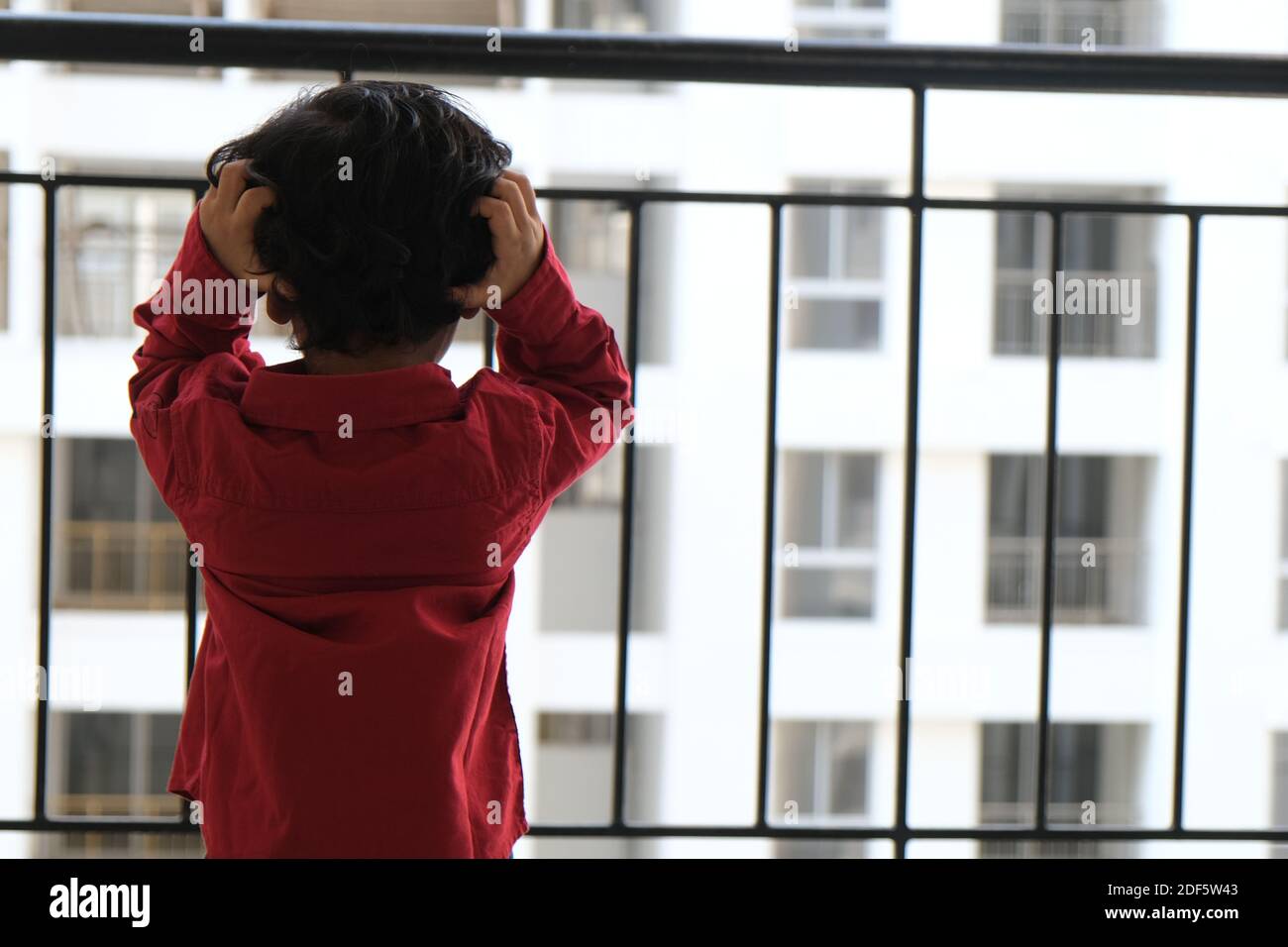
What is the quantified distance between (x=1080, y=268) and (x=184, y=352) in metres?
14.2

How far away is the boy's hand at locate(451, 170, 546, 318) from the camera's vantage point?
61 centimetres

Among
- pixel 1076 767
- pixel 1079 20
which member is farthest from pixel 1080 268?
pixel 1076 767

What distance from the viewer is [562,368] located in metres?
0.67

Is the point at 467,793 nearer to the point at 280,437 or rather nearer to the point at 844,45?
the point at 280,437

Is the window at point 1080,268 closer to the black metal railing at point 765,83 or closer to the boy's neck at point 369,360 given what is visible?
the black metal railing at point 765,83

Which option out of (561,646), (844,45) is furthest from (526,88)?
(844,45)

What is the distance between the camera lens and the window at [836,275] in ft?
44.1

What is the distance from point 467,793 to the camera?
65 cm

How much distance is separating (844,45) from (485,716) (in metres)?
0.49

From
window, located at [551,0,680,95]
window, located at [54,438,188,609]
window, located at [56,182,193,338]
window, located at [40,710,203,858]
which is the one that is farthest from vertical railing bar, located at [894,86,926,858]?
window, located at [40,710,203,858]

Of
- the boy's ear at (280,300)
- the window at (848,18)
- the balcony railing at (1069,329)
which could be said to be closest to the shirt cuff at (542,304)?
the boy's ear at (280,300)

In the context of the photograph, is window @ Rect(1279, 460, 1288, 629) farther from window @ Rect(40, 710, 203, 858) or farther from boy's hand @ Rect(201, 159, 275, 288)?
boy's hand @ Rect(201, 159, 275, 288)

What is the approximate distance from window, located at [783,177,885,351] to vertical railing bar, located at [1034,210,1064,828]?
1257 centimetres
